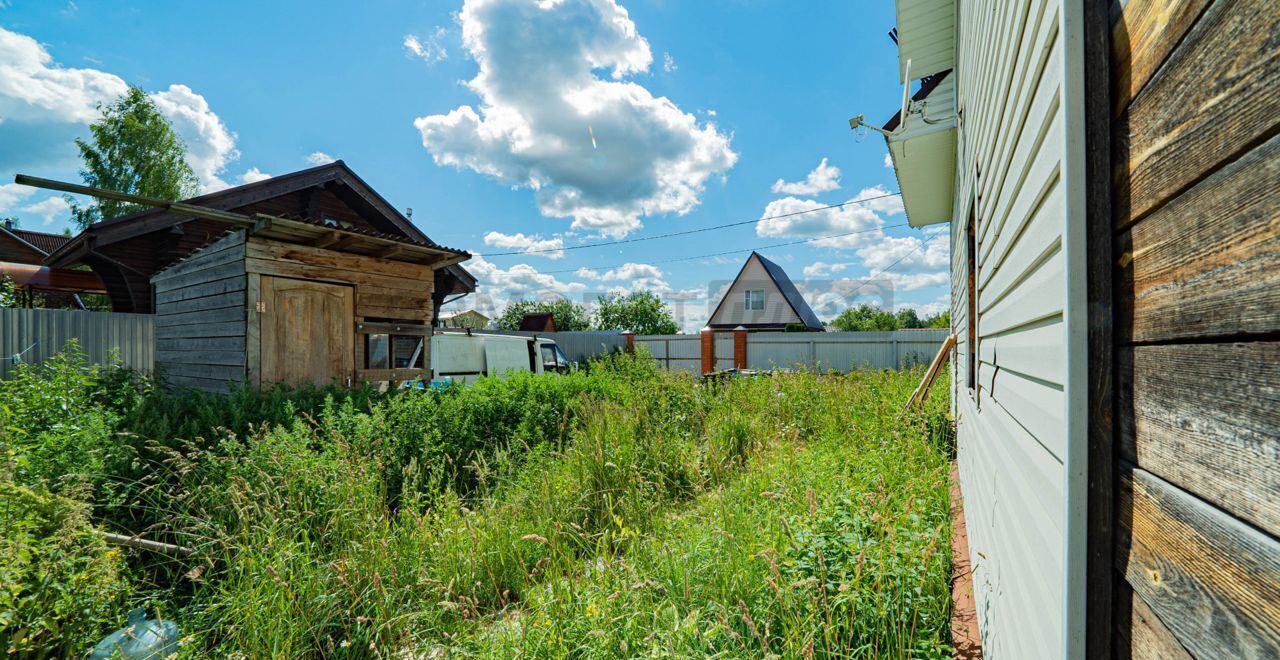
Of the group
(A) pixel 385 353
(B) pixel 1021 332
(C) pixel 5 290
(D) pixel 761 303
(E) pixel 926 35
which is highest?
(E) pixel 926 35

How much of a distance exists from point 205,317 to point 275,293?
1.57m

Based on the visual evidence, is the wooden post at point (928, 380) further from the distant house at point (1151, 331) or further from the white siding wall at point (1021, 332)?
the distant house at point (1151, 331)

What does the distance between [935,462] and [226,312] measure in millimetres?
8208

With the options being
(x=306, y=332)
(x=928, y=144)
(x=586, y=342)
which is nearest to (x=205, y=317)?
(x=306, y=332)

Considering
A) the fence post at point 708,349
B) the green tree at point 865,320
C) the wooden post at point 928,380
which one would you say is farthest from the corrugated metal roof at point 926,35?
the green tree at point 865,320

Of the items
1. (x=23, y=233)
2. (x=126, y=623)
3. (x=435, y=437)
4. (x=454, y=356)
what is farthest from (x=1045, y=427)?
(x=23, y=233)

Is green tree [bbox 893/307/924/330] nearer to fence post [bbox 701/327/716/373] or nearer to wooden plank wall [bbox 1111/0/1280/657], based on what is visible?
fence post [bbox 701/327/716/373]

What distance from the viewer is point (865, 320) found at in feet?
135

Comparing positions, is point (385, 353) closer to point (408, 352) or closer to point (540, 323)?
point (408, 352)

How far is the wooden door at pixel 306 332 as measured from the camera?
20.8ft

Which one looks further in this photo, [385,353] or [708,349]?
→ [708,349]

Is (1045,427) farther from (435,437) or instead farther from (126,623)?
(435,437)

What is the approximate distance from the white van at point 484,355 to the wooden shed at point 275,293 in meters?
1.00

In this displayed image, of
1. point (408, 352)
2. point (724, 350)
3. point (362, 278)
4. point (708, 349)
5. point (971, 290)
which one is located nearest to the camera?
point (971, 290)
